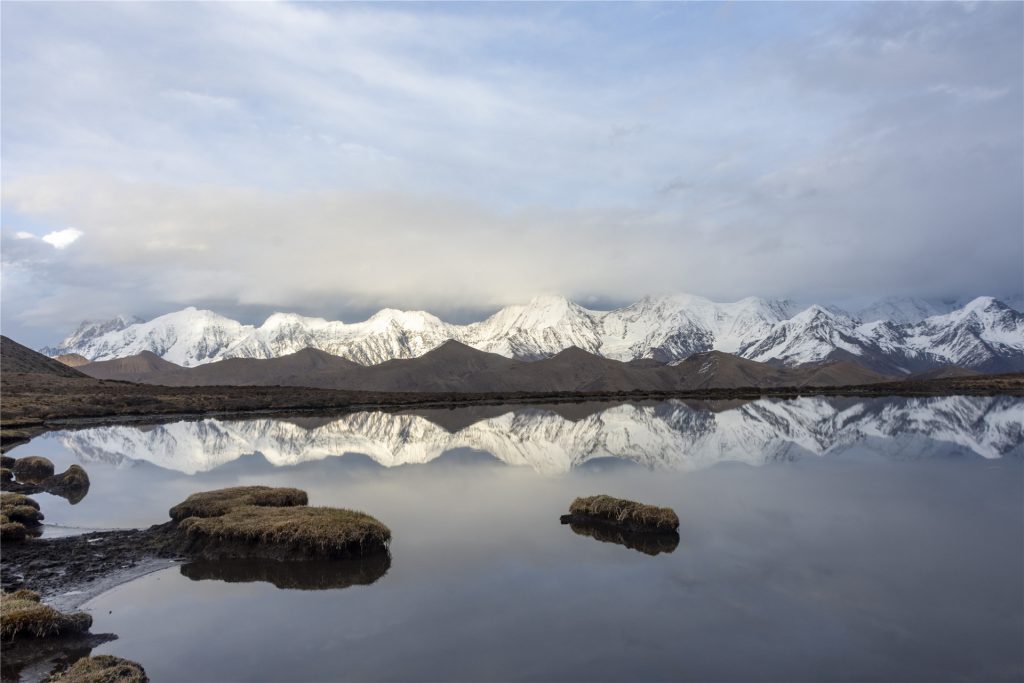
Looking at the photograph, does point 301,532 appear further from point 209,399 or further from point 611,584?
point 209,399

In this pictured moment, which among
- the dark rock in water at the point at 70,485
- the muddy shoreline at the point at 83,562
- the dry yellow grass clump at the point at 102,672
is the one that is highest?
the dry yellow grass clump at the point at 102,672

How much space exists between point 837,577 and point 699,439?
39934 mm

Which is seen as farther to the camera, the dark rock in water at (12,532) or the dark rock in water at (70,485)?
the dark rock in water at (70,485)

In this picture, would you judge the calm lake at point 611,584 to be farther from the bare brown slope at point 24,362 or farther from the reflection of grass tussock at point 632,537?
the bare brown slope at point 24,362

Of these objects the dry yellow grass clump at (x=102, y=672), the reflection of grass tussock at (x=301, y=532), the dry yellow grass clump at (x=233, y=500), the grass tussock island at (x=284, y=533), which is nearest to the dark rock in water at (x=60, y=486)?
the dry yellow grass clump at (x=233, y=500)

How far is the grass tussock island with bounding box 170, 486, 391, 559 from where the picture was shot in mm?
21438

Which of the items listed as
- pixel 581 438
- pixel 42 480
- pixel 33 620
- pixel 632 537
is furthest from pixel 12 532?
pixel 581 438

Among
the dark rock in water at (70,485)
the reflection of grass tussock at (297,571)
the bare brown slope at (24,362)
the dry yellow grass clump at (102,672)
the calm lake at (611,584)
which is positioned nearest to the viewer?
the dry yellow grass clump at (102,672)

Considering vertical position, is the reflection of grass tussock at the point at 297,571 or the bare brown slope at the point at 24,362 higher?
the bare brown slope at the point at 24,362

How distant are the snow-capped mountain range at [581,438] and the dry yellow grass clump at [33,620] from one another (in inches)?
1124

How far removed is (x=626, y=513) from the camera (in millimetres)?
25672

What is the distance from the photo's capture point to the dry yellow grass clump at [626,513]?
2444 cm

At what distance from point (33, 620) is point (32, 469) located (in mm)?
32441

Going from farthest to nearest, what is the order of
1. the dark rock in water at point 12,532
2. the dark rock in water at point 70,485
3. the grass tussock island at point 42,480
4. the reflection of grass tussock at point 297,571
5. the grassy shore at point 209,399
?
the grassy shore at point 209,399, the grass tussock island at point 42,480, the dark rock in water at point 70,485, the dark rock in water at point 12,532, the reflection of grass tussock at point 297,571
